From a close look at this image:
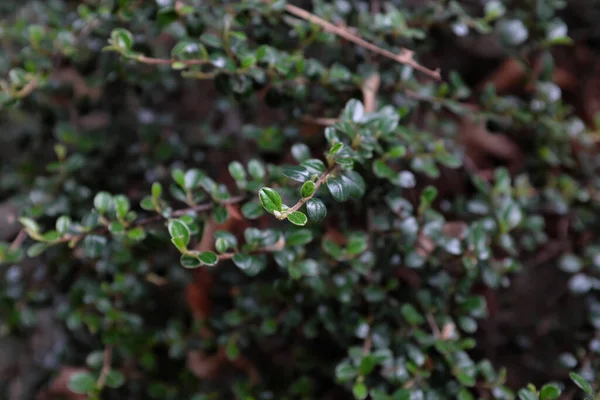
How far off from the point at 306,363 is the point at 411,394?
0.34 metres

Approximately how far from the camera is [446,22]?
1.35 m

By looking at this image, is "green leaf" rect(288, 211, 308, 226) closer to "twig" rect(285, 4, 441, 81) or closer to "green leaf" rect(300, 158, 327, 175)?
"green leaf" rect(300, 158, 327, 175)

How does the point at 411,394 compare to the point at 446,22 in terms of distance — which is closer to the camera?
the point at 411,394

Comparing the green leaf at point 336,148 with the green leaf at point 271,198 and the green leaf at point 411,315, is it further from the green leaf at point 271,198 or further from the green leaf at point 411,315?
the green leaf at point 411,315

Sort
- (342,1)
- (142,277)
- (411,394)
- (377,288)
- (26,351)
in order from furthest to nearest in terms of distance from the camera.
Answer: (26,351) < (142,277) < (342,1) < (377,288) < (411,394)

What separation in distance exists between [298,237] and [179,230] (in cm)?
24

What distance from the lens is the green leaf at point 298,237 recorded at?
1.03 m

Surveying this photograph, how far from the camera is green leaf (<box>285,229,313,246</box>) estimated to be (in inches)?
40.6

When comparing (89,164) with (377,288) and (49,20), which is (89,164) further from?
(377,288)

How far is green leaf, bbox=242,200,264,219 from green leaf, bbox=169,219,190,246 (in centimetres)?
15

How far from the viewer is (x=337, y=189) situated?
0.84 m

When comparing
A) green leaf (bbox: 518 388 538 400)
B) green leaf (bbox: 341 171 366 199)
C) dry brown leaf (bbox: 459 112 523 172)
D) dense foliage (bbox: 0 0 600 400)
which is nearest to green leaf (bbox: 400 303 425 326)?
dense foliage (bbox: 0 0 600 400)

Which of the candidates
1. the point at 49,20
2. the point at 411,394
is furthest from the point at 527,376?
the point at 49,20

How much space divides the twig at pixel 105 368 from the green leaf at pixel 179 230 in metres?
0.56
